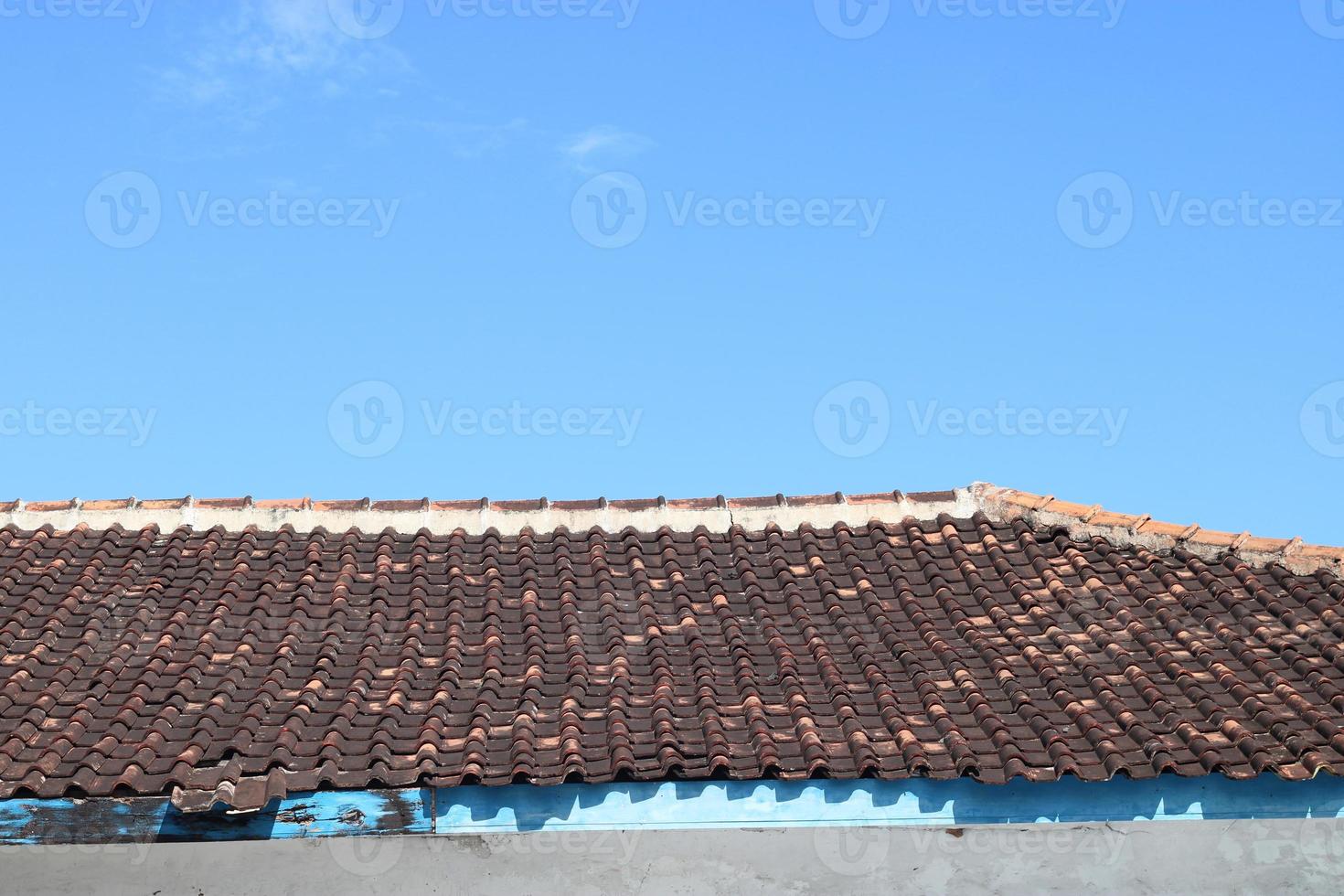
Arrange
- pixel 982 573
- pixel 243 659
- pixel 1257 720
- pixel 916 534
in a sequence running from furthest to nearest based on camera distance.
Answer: pixel 916 534
pixel 982 573
pixel 243 659
pixel 1257 720

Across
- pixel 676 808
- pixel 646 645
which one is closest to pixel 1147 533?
pixel 646 645

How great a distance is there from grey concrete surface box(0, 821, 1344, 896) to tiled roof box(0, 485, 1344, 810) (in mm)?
374

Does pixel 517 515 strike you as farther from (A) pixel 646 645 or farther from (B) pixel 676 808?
(B) pixel 676 808

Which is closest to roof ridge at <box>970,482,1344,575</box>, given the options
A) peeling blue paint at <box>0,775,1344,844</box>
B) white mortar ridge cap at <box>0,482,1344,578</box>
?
white mortar ridge cap at <box>0,482,1344,578</box>

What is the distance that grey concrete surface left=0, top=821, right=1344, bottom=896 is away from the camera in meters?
7.80

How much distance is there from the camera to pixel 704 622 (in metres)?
10.4

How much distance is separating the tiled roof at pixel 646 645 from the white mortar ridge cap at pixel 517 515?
0.08ft

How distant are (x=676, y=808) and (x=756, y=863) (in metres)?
0.61

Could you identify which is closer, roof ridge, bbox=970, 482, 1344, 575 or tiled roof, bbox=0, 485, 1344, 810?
tiled roof, bbox=0, 485, 1344, 810

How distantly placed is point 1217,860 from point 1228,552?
3.96m

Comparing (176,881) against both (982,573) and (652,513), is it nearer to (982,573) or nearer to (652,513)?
(652,513)

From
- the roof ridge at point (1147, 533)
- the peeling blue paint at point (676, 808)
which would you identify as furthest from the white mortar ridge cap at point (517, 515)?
the peeling blue paint at point (676, 808)

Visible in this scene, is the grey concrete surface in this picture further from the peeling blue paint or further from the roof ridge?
the roof ridge

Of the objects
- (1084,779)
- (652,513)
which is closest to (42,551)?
(652,513)
